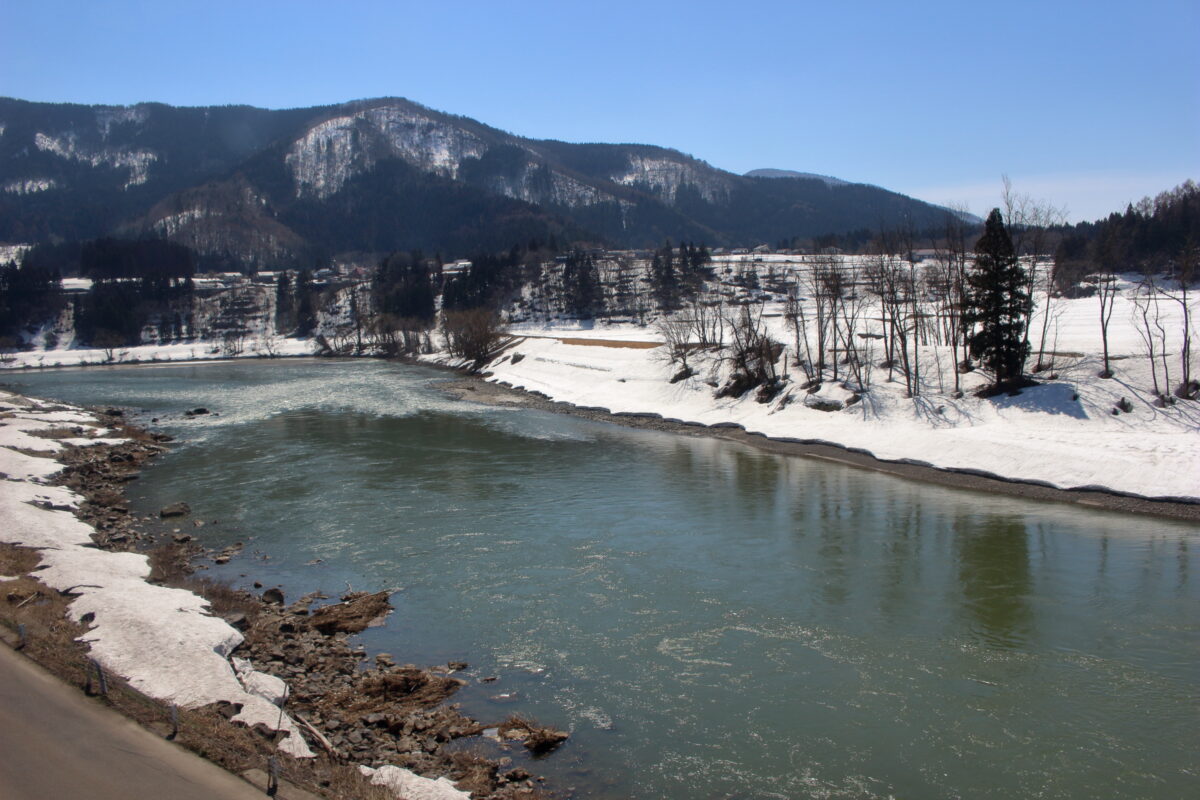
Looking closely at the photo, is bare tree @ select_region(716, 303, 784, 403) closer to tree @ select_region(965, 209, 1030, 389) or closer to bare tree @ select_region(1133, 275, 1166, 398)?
tree @ select_region(965, 209, 1030, 389)

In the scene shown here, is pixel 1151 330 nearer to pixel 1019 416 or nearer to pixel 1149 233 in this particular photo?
pixel 1019 416

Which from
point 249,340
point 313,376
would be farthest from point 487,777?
point 249,340

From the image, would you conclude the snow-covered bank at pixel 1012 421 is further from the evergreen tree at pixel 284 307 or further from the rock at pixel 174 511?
the evergreen tree at pixel 284 307

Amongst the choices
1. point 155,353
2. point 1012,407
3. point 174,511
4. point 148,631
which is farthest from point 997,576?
point 155,353

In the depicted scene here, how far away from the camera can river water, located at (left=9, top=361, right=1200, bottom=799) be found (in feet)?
38.2

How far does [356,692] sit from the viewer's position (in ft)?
44.3

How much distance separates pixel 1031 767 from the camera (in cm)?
1136

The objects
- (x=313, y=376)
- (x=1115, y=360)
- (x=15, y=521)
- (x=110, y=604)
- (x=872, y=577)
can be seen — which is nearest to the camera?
(x=110, y=604)

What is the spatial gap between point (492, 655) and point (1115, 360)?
3795cm

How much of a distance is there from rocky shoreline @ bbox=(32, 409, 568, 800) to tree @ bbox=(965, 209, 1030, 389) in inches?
1415

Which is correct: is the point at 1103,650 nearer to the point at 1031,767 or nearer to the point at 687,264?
the point at 1031,767

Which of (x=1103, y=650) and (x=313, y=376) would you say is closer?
(x=1103, y=650)

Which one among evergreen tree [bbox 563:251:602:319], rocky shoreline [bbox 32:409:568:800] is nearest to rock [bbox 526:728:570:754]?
rocky shoreline [bbox 32:409:568:800]

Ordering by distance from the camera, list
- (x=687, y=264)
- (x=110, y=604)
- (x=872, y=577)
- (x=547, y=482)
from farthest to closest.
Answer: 1. (x=687, y=264)
2. (x=547, y=482)
3. (x=872, y=577)
4. (x=110, y=604)
